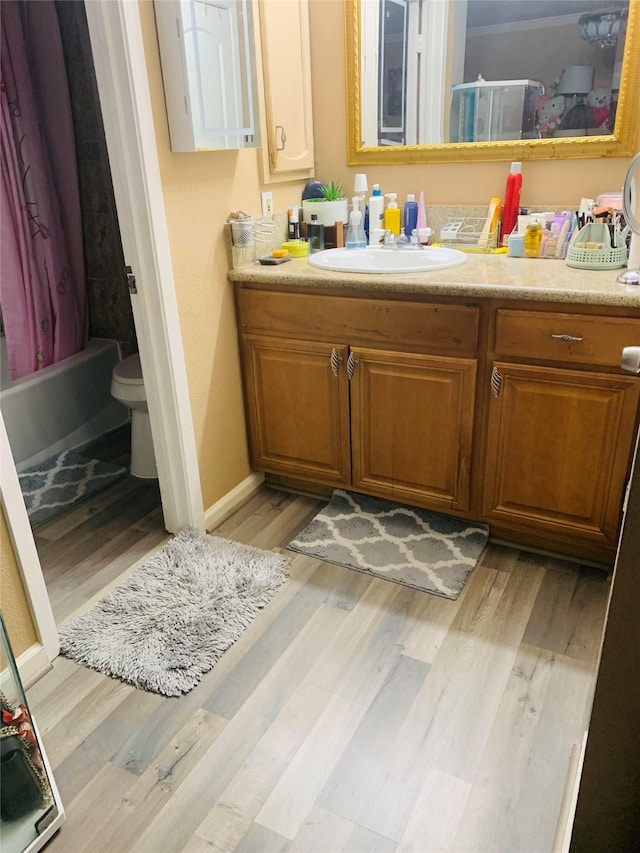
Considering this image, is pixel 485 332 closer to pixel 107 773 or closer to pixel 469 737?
pixel 469 737

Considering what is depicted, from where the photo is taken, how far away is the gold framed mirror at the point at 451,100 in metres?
1.96

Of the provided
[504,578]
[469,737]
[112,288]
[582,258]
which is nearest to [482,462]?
[504,578]

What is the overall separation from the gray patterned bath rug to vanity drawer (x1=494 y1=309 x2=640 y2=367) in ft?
2.17

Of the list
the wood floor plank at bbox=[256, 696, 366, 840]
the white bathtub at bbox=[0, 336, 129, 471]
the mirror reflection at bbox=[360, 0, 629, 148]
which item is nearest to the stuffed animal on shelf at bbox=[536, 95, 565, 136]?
the mirror reflection at bbox=[360, 0, 629, 148]

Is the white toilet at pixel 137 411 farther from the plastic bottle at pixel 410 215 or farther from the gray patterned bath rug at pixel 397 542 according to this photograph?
the plastic bottle at pixel 410 215

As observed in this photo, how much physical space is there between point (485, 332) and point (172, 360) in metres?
0.95

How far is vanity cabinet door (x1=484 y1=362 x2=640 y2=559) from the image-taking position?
182 cm

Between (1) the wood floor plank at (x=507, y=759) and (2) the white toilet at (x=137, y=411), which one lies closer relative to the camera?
(1) the wood floor plank at (x=507, y=759)

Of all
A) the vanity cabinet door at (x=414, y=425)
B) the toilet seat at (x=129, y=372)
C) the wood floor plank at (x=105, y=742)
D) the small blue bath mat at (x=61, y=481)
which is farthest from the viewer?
the toilet seat at (x=129, y=372)

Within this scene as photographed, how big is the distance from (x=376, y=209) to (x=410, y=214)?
127 mm

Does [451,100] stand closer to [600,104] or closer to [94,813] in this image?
[600,104]

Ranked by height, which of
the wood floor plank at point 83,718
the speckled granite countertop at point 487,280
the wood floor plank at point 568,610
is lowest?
the wood floor plank at point 83,718

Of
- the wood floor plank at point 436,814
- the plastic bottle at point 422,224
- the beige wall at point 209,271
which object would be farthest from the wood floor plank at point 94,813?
the plastic bottle at point 422,224

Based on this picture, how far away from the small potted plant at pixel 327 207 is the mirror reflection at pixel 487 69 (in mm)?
214
